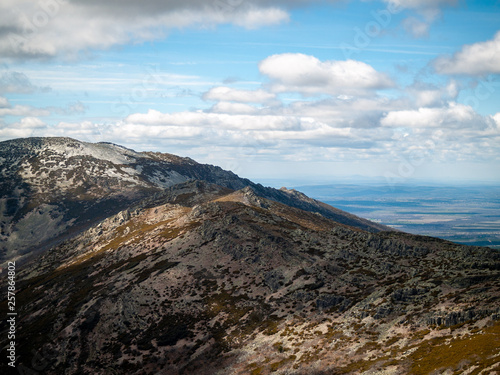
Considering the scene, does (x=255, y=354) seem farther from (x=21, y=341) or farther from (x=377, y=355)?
(x=21, y=341)

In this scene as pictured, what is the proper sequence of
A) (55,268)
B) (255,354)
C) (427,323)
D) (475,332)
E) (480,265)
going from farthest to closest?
(55,268), (480,265), (255,354), (427,323), (475,332)

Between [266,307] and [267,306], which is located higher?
[267,306]

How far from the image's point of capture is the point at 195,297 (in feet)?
312

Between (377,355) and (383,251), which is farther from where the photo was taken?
(383,251)

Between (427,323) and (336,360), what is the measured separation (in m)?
16.8

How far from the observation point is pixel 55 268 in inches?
6166

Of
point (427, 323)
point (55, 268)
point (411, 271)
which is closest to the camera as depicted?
point (427, 323)

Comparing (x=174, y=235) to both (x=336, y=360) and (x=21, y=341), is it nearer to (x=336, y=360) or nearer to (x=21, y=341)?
(x=21, y=341)

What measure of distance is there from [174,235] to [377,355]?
86.7m

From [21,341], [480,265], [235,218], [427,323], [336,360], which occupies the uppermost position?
[235,218]

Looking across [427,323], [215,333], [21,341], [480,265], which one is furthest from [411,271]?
[21,341]

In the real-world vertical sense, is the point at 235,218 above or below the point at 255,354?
above

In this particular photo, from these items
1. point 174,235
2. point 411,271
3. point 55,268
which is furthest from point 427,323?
point 55,268

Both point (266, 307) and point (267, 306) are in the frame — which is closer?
point (266, 307)
